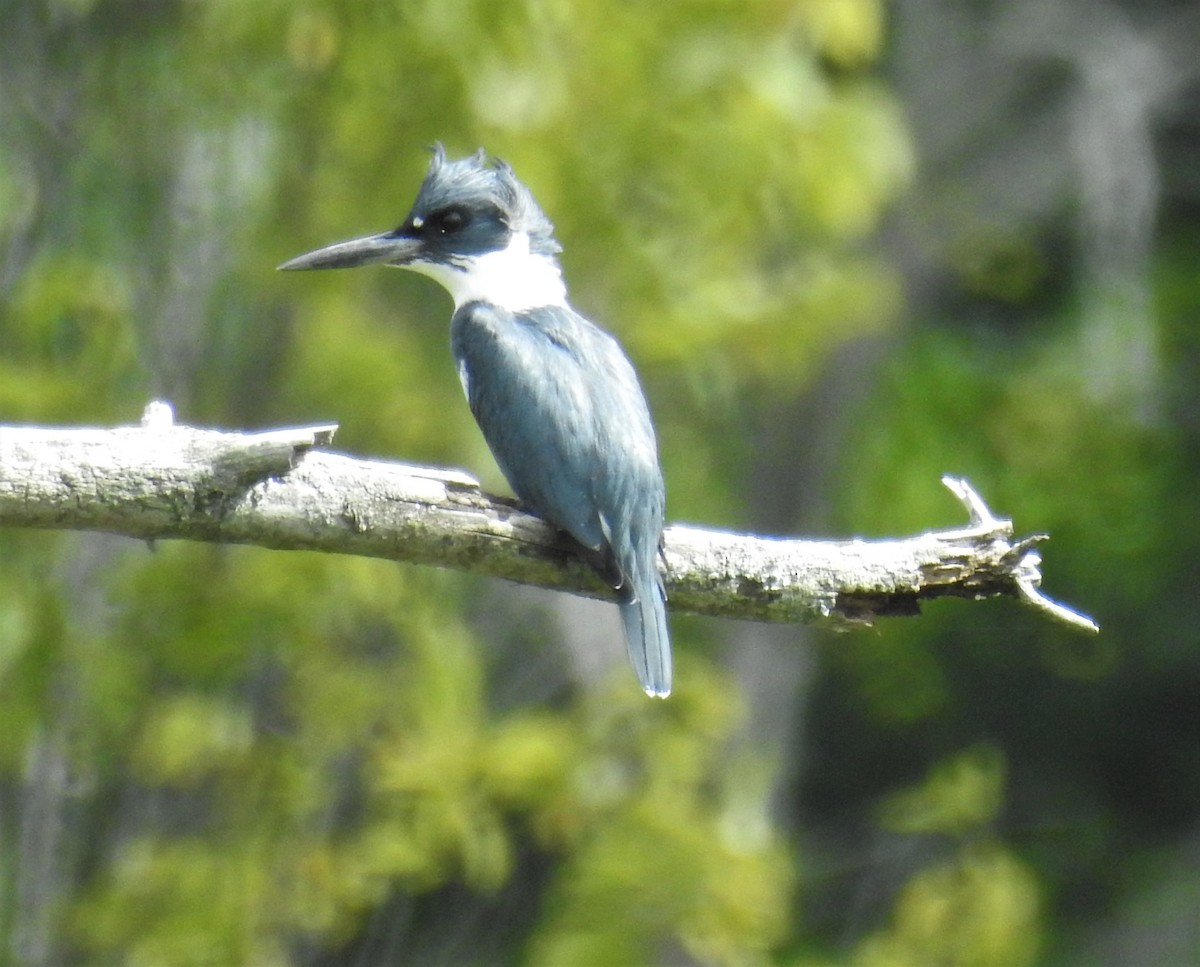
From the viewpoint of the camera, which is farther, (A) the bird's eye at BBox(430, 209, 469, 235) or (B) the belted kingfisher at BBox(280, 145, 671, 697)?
(A) the bird's eye at BBox(430, 209, 469, 235)

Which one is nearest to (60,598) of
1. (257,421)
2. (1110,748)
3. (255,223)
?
(257,421)

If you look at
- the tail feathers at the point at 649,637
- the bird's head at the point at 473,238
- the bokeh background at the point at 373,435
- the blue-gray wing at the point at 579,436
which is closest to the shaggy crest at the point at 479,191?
the bird's head at the point at 473,238

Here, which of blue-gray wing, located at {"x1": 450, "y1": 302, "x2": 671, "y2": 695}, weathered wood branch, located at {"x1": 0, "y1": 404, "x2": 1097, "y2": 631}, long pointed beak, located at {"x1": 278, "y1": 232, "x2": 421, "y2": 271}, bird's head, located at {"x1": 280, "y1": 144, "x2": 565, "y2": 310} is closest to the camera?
weathered wood branch, located at {"x1": 0, "y1": 404, "x2": 1097, "y2": 631}

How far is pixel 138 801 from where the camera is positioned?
15.6ft

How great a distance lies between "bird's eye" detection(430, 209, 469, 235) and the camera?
425cm

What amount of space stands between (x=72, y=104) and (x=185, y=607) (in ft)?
4.20

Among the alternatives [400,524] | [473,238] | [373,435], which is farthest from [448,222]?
[400,524]

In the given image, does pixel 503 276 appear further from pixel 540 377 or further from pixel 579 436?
pixel 579 436

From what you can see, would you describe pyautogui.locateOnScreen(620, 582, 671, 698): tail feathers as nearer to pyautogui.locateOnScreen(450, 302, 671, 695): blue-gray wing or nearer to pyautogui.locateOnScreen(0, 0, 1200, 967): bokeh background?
pyautogui.locateOnScreen(450, 302, 671, 695): blue-gray wing

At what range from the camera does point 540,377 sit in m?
3.72

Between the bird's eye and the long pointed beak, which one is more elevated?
the bird's eye

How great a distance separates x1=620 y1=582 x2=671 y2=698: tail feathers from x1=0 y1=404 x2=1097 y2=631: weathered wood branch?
44 mm

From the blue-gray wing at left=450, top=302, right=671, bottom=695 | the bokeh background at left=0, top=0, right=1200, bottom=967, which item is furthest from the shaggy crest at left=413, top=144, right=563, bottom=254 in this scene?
the blue-gray wing at left=450, top=302, right=671, bottom=695

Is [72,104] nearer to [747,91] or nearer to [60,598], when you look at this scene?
[60,598]
